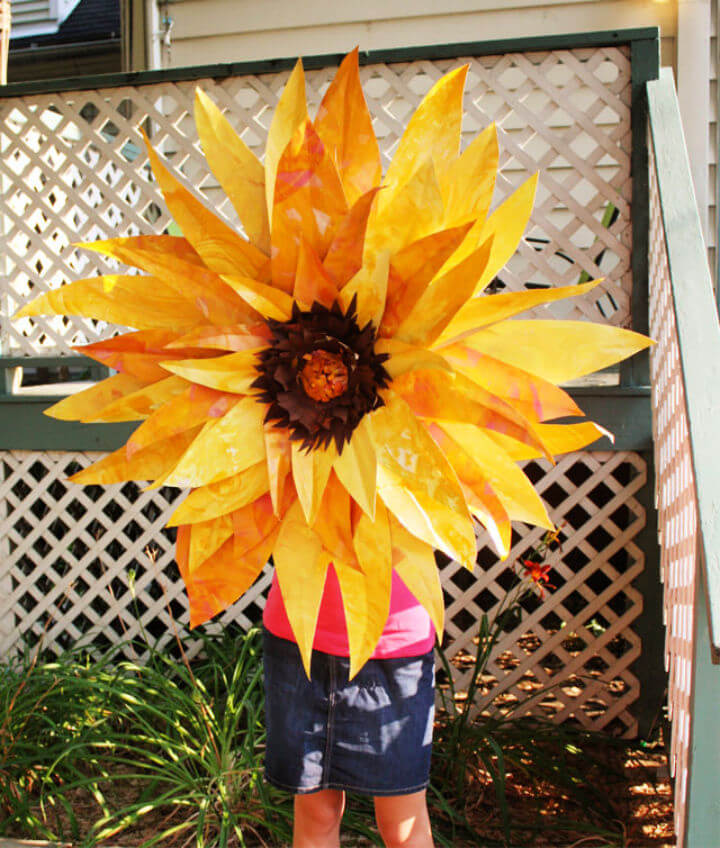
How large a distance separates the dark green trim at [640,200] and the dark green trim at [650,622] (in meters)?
0.29

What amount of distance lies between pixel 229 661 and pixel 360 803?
28.0 inches

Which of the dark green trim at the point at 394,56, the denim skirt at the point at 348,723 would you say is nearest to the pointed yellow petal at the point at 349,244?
the denim skirt at the point at 348,723

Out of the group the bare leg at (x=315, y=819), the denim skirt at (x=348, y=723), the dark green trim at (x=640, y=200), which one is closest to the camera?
the denim skirt at (x=348, y=723)

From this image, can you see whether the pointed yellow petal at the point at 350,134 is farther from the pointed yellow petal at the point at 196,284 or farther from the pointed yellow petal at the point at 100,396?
the pointed yellow petal at the point at 100,396

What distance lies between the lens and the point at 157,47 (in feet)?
14.8

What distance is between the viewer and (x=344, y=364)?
1004mm

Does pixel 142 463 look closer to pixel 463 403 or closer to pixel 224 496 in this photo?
pixel 224 496

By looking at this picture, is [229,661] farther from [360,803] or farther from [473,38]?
[473,38]

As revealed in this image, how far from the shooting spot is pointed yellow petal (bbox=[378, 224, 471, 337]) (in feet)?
3.12

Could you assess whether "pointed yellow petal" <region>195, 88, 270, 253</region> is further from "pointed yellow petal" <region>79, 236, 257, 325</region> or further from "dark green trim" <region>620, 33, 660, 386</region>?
"dark green trim" <region>620, 33, 660, 386</region>

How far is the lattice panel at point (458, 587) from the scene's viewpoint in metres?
2.70

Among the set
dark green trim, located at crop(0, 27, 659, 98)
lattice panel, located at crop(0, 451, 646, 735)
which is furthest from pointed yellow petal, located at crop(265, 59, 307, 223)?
dark green trim, located at crop(0, 27, 659, 98)

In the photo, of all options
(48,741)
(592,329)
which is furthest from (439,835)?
(592,329)

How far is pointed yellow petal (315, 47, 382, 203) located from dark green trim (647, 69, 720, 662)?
78cm
